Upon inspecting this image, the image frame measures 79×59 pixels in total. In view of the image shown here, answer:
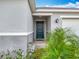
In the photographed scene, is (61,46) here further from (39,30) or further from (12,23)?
(39,30)

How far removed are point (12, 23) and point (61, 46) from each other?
4614 mm

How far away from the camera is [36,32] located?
2206cm

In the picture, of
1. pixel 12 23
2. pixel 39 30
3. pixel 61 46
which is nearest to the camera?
pixel 61 46

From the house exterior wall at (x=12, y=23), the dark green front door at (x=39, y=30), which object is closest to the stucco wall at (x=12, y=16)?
the house exterior wall at (x=12, y=23)

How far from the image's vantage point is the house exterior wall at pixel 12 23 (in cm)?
869

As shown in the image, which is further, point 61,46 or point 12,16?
point 12,16

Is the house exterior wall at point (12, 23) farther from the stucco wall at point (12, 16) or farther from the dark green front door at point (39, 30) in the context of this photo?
the dark green front door at point (39, 30)

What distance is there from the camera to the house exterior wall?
869 centimetres

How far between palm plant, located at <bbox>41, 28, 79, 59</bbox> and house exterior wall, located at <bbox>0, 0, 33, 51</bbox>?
4.22 metres

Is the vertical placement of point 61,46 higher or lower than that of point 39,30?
lower

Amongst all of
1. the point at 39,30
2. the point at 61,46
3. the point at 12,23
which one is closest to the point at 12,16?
the point at 12,23

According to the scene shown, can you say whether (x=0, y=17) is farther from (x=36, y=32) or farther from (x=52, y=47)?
(x=36, y=32)

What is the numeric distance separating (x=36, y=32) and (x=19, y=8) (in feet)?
43.7

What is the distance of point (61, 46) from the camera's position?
442cm
